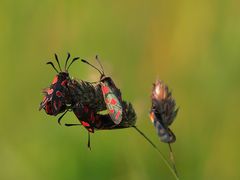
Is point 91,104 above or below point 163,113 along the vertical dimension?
above

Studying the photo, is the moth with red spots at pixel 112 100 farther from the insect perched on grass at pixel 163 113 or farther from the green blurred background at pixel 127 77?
the green blurred background at pixel 127 77

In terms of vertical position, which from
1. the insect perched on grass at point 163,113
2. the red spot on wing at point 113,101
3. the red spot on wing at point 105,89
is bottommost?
the insect perched on grass at point 163,113

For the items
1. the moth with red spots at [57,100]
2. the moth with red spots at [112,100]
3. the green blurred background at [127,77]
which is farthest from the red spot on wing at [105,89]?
the green blurred background at [127,77]

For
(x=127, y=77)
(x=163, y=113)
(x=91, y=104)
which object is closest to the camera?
(x=163, y=113)

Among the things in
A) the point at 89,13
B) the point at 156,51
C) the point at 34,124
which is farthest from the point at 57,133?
the point at 89,13

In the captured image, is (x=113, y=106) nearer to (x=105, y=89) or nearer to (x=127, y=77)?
(x=105, y=89)

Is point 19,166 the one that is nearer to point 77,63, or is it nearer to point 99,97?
point 77,63

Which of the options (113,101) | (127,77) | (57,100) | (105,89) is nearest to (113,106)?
(113,101)

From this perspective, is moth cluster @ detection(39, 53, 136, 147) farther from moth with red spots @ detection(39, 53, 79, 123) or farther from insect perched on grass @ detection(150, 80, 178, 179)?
insect perched on grass @ detection(150, 80, 178, 179)
